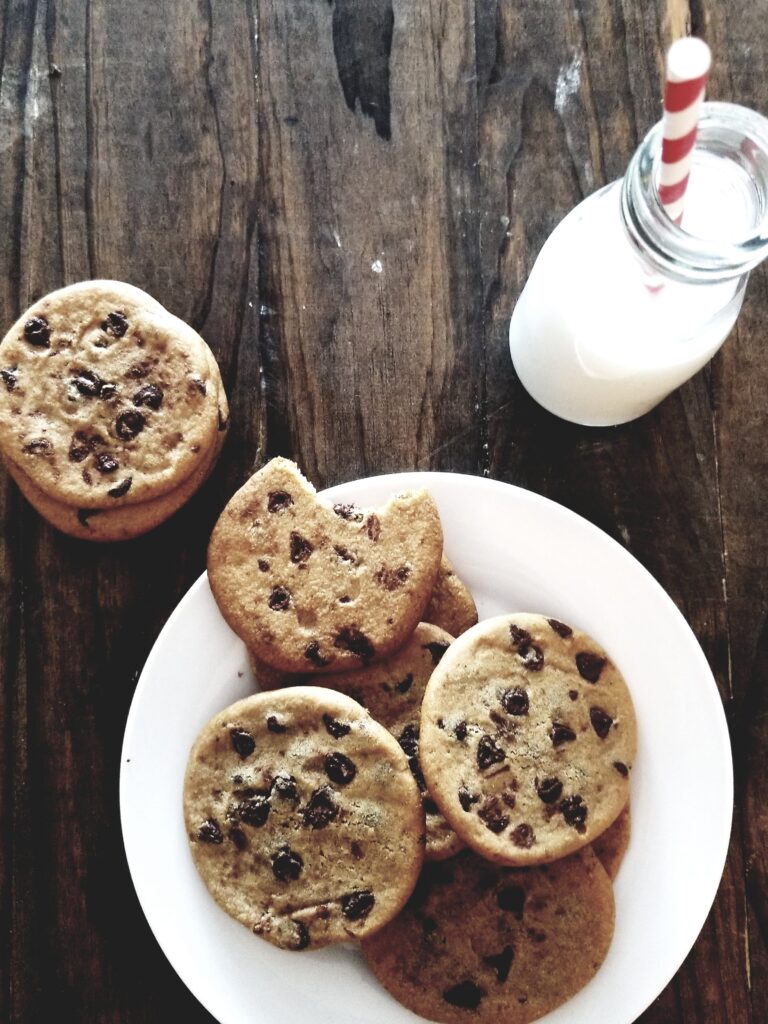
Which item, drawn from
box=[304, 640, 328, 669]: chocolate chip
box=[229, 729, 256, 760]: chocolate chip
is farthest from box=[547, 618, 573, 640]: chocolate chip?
box=[229, 729, 256, 760]: chocolate chip

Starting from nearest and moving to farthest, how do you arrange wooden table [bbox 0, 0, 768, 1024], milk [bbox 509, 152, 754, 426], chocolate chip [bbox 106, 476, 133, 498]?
milk [bbox 509, 152, 754, 426]
chocolate chip [bbox 106, 476, 133, 498]
wooden table [bbox 0, 0, 768, 1024]

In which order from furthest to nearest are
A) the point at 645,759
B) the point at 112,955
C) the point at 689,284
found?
1. the point at 112,955
2. the point at 645,759
3. the point at 689,284

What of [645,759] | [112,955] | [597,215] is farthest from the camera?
[112,955]

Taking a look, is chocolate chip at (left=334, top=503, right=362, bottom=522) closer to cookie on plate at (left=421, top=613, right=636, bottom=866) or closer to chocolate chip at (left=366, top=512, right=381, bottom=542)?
chocolate chip at (left=366, top=512, right=381, bottom=542)

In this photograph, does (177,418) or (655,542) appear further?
(655,542)

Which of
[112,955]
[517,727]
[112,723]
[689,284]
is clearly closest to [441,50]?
[689,284]

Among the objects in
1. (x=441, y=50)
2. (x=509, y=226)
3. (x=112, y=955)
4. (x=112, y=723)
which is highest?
(x=441, y=50)

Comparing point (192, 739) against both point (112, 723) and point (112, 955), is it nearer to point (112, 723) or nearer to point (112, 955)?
point (112, 723)
